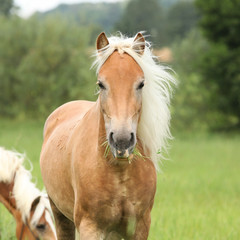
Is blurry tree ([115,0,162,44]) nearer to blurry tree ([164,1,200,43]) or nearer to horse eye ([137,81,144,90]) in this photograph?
blurry tree ([164,1,200,43])

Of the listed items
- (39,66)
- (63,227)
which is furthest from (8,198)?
(39,66)

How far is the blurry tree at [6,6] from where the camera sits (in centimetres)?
5427

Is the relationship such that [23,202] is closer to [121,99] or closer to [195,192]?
[121,99]

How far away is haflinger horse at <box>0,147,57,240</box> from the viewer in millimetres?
5816

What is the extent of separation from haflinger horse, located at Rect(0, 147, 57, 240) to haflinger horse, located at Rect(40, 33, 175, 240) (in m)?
1.69

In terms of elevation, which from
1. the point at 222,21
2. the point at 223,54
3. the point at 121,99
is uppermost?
the point at 222,21

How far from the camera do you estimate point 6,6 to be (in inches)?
2158

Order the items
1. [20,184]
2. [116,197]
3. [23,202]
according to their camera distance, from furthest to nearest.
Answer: [20,184] < [23,202] < [116,197]

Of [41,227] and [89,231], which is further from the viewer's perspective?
[41,227]

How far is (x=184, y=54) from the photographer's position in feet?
168

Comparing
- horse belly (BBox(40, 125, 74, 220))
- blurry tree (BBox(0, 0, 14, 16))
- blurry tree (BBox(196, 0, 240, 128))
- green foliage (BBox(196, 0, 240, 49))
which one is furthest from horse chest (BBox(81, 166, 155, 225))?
blurry tree (BBox(0, 0, 14, 16))

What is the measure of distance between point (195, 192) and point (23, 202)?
270 inches

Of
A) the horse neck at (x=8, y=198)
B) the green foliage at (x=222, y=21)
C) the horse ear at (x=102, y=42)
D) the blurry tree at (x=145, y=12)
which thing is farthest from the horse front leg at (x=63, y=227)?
the blurry tree at (x=145, y=12)

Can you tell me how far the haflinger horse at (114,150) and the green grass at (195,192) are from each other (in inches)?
37.0
